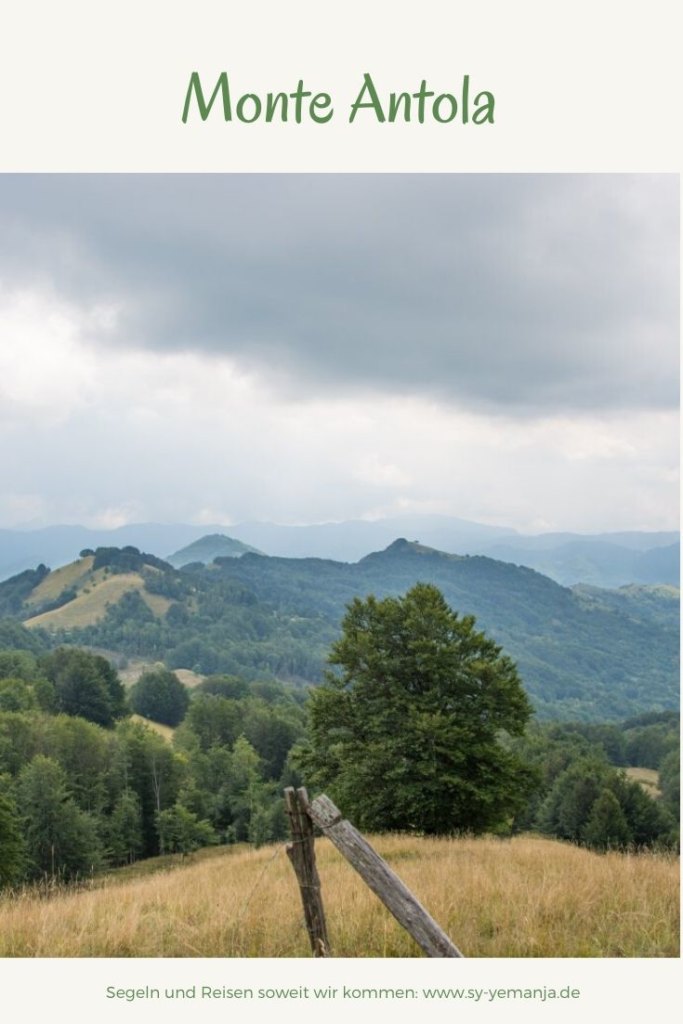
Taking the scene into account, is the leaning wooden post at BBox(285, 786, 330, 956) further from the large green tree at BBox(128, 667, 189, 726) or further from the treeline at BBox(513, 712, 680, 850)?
the large green tree at BBox(128, 667, 189, 726)

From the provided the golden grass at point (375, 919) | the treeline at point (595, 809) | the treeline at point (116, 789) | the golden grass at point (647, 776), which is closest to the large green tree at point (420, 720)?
the golden grass at point (375, 919)

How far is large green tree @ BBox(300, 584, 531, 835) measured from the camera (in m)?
27.7

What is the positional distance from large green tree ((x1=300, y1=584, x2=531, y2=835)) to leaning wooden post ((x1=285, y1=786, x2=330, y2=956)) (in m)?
19.3

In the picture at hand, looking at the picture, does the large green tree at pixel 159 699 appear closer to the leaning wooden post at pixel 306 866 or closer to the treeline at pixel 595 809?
the treeline at pixel 595 809

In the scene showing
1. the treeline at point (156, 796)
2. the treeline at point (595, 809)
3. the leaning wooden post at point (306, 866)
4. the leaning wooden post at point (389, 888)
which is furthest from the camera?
the treeline at point (595, 809)

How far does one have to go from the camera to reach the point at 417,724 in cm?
2731

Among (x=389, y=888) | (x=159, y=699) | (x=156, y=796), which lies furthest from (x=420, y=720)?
(x=159, y=699)

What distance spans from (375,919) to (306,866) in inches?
73.0

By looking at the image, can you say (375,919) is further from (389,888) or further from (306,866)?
(389,888)

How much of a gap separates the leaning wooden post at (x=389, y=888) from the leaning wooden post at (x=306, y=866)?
409 millimetres

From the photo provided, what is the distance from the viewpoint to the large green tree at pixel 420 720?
27.7 m

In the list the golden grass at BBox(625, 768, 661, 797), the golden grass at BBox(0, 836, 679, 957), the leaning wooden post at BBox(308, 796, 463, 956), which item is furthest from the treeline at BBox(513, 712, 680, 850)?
the leaning wooden post at BBox(308, 796, 463, 956)

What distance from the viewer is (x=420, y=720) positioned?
90.0 feet
